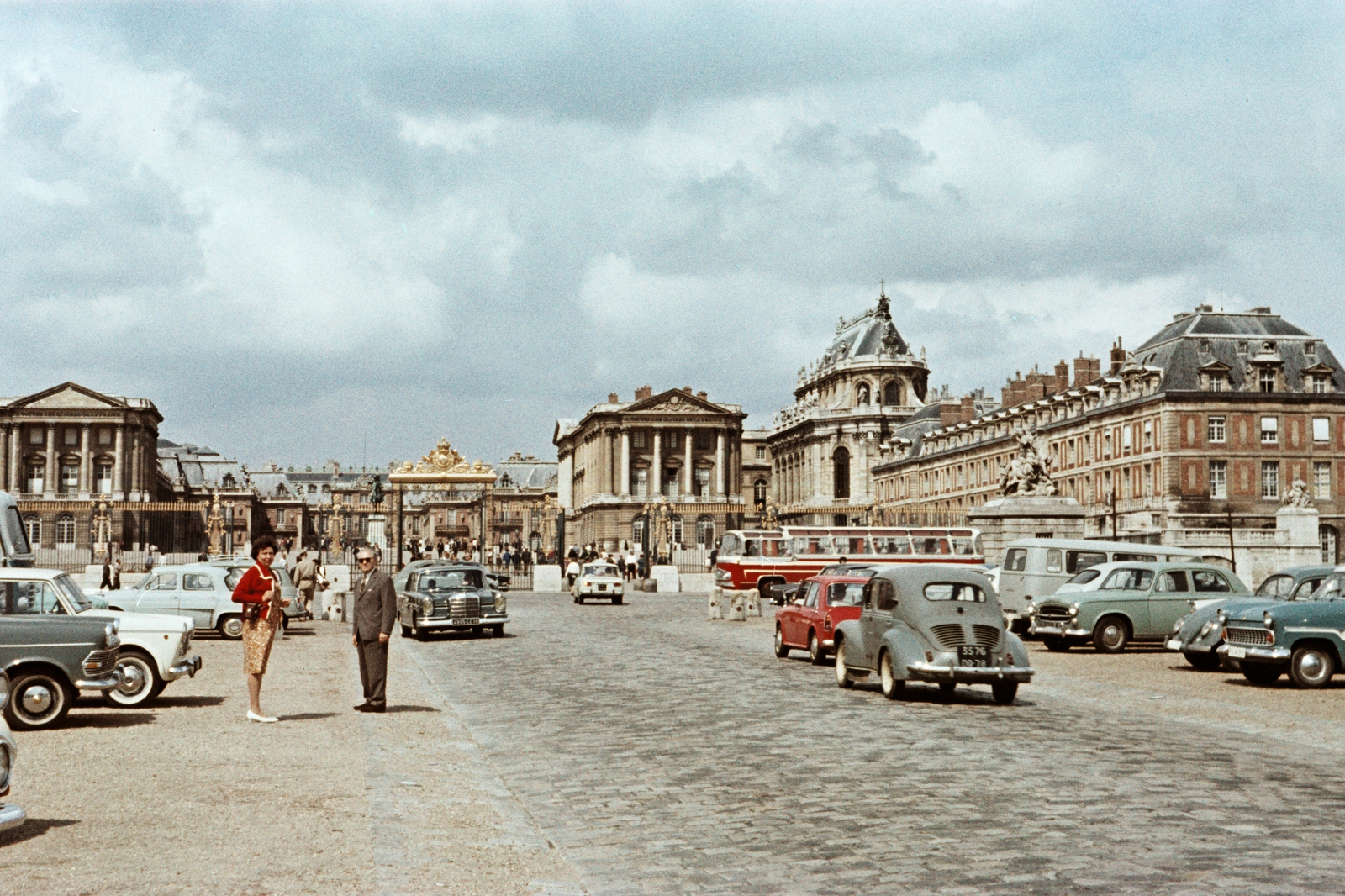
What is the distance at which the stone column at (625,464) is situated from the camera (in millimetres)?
125562

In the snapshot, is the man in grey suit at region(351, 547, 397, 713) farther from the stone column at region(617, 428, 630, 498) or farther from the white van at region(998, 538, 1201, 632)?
the stone column at region(617, 428, 630, 498)

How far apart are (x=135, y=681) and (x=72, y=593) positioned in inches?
59.1

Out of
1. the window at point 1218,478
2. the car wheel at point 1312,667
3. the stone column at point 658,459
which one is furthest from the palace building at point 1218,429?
the car wheel at point 1312,667

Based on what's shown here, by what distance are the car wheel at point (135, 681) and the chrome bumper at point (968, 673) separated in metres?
9.23

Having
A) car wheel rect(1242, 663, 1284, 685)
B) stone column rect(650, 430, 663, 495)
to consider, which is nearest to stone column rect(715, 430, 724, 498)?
stone column rect(650, 430, 663, 495)

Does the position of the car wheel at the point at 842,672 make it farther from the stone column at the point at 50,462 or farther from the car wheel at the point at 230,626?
the stone column at the point at 50,462

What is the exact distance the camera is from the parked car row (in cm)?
1830

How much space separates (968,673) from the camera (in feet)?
59.5

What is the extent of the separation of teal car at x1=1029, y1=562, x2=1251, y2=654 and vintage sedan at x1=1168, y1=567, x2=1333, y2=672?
3.19 m

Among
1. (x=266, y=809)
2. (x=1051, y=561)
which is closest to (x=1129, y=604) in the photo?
(x=1051, y=561)

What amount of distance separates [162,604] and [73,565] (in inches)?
1568

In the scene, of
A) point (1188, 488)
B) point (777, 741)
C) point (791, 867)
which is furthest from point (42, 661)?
point (1188, 488)

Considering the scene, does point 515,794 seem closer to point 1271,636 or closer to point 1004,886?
point 1004,886

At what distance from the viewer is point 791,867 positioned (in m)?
8.61
